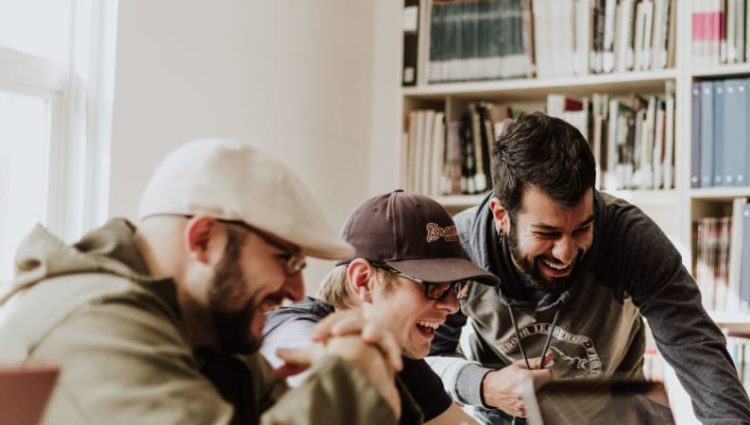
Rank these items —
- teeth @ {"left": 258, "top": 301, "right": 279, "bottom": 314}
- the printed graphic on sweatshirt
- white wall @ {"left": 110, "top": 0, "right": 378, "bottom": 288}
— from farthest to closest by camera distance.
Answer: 1. white wall @ {"left": 110, "top": 0, "right": 378, "bottom": 288}
2. the printed graphic on sweatshirt
3. teeth @ {"left": 258, "top": 301, "right": 279, "bottom": 314}

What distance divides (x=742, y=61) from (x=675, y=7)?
291 millimetres

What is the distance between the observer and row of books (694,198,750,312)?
10.3 feet

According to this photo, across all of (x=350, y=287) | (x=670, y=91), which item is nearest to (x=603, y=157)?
(x=670, y=91)

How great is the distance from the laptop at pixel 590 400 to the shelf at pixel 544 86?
85.0 inches

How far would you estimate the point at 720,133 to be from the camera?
3.20m

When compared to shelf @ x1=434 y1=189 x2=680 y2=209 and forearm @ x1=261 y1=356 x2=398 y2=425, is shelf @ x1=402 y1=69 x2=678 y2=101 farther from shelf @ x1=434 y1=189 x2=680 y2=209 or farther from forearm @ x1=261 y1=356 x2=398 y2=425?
forearm @ x1=261 y1=356 x2=398 y2=425

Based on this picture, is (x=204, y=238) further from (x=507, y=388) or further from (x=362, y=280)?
(x=507, y=388)

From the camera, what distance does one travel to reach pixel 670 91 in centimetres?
331

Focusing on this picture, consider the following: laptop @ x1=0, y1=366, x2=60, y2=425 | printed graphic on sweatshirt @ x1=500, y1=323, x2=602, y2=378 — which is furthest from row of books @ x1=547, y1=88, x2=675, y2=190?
laptop @ x1=0, y1=366, x2=60, y2=425

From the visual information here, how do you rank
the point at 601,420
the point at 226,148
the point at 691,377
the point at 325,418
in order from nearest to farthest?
the point at 325,418 → the point at 226,148 → the point at 601,420 → the point at 691,377

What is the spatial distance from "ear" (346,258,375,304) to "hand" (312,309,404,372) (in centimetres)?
72

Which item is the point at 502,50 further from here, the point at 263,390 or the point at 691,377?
the point at 263,390

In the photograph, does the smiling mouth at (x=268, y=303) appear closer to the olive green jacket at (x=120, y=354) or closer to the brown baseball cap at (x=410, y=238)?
the olive green jacket at (x=120, y=354)

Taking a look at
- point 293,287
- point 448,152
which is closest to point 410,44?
point 448,152
